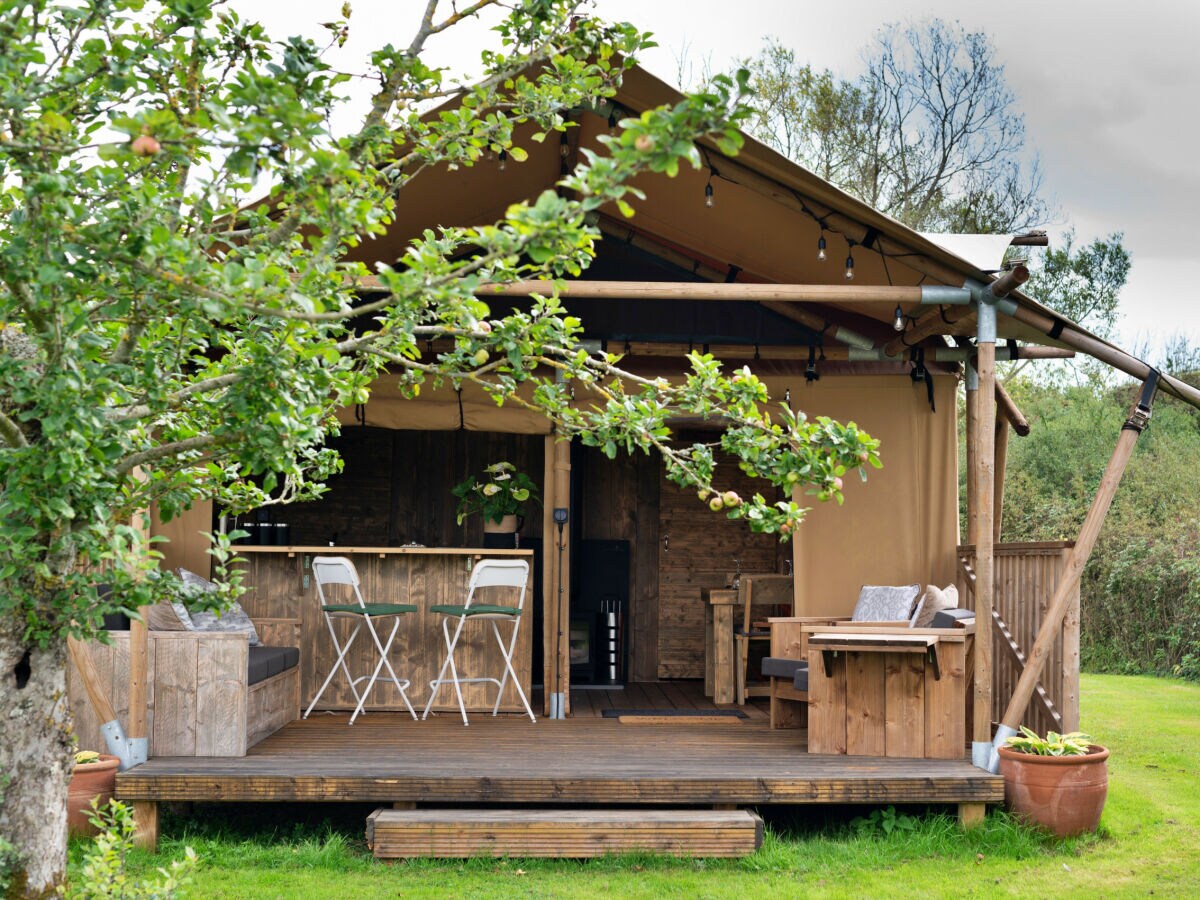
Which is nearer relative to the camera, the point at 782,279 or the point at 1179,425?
the point at 782,279

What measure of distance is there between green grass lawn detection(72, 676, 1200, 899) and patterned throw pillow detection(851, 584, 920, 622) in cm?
138

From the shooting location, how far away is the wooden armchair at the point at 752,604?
27.2 feet

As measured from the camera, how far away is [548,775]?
5.40 meters

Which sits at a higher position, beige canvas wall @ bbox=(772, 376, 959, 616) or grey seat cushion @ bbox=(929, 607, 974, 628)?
beige canvas wall @ bbox=(772, 376, 959, 616)

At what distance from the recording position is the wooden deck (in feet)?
17.5

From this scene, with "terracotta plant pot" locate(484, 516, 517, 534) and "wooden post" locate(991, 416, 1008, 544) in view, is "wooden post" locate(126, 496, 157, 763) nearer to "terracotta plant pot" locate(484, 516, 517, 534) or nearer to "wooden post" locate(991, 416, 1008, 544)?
"terracotta plant pot" locate(484, 516, 517, 534)

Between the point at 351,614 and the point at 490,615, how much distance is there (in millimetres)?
860

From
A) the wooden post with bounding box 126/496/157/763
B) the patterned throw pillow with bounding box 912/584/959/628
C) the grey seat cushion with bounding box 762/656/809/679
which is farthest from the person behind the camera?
the grey seat cushion with bounding box 762/656/809/679

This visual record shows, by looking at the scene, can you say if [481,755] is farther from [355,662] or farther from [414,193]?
[414,193]

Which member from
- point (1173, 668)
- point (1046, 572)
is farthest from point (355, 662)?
point (1173, 668)

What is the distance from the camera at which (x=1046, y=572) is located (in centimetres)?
603

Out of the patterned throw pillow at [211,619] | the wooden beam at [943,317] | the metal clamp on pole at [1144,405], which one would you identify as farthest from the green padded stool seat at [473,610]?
the metal clamp on pole at [1144,405]

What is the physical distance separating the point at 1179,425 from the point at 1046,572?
35.7ft

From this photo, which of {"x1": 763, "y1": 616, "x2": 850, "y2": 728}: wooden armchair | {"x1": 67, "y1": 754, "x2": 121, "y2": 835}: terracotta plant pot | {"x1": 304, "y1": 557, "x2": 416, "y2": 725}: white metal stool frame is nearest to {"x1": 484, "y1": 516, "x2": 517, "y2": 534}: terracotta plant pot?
{"x1": 304, "y1": 557, "x2": 416, "y2": 725}: white metal stool frame
